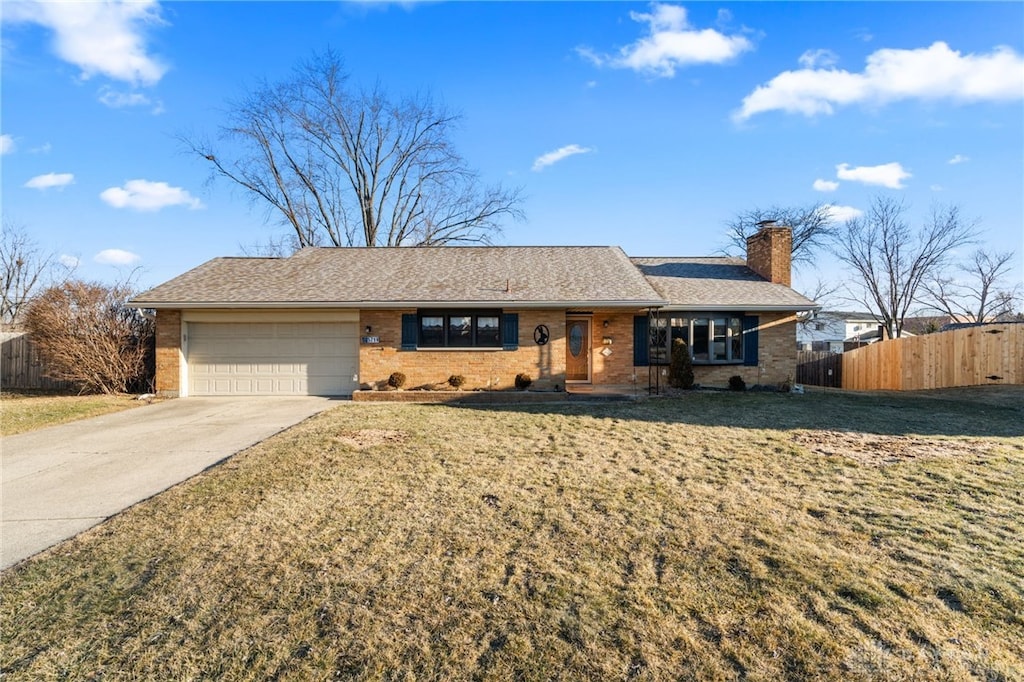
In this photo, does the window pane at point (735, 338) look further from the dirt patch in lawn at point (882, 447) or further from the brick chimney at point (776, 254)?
the dirt patch in lawn at point (882, 447)

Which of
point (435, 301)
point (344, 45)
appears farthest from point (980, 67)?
point (344, 45)

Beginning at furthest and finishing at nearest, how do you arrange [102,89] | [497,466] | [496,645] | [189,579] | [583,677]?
[102,89] → [497,466] → [189,579] → [496,645] → [583,677]

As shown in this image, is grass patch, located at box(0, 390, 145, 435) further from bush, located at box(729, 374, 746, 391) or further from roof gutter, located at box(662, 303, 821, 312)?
bush, located at box(729, 374, 746, 391)

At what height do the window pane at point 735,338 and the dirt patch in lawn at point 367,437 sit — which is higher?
the window pane at point 735,338

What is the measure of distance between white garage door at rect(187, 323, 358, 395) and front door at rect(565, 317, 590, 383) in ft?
19.8

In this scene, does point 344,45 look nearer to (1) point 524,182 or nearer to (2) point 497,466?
(1) point 524,182

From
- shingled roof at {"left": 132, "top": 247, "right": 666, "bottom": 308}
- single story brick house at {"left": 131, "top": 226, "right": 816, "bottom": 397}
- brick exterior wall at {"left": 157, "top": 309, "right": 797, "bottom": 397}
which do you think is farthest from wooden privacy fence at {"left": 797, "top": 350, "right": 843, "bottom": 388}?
brick exterior wall at {"left": 157, "top": 309, "right": 797, "bottom": 397}

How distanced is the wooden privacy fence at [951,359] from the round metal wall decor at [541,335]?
10.9 m

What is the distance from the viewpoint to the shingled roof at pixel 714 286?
13.9 meters

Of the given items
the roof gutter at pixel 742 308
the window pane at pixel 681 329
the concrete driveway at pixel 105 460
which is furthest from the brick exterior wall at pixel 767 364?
the concrete driveway at pixel 105 460

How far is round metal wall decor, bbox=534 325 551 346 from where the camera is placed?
42.9ft

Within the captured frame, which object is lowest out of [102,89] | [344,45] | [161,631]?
[161,631]

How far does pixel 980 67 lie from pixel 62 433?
2000cm

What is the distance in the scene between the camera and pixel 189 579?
10.9 feet
